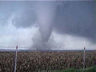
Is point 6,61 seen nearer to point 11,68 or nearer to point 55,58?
point 11,68

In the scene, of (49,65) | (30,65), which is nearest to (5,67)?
(30,65)

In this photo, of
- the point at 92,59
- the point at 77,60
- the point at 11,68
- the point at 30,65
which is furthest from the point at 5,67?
the point at 92,59

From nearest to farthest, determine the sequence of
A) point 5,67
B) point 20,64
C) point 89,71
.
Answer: point 89,71 < point 5,67 < point 20,64

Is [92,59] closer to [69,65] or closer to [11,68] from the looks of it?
[69,65]

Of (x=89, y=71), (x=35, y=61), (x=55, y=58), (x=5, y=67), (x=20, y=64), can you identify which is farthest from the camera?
(x=55, y=58)

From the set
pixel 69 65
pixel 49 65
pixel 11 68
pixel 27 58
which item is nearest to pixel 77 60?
pixel 69 65

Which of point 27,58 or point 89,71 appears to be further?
point 27,58

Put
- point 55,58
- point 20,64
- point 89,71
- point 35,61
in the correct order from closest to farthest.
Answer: point 89,71 < point 20,64 < point 35,61 < point 55,58

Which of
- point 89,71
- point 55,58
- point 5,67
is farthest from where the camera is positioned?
point 55,58

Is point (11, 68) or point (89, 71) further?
point (11, 68)
